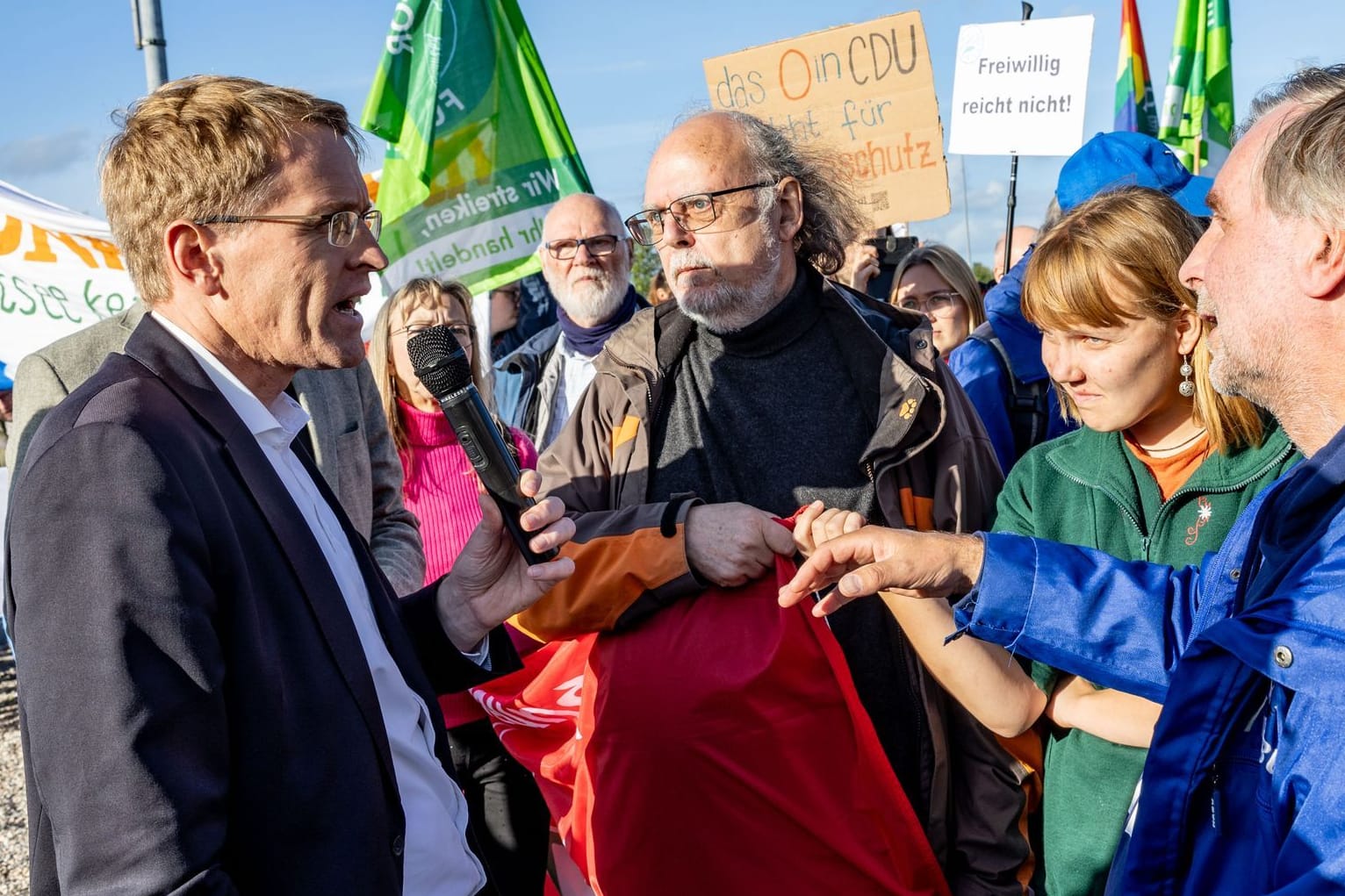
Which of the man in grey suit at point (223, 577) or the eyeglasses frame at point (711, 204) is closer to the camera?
the man in grey suit at point (223, 577)

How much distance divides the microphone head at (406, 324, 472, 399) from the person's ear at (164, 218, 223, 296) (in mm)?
373

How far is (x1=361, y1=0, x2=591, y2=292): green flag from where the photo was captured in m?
5.88

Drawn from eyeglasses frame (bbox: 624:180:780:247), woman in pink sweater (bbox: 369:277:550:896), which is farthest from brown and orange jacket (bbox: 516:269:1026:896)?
woman in pink sweater (bbox: 369:277:550:896)

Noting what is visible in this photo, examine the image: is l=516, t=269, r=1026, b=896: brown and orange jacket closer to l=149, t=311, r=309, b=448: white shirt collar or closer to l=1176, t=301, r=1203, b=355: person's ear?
l=1176, t=301, r=1203, b=355: person's ear

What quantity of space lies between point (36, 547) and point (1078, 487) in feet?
6.70

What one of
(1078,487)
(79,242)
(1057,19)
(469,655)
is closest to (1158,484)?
(1078,487)

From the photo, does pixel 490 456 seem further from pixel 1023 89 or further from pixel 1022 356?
pixel 1023 89

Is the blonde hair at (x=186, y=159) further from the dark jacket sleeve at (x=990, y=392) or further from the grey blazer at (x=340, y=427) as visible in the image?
the dark jacket sleeve at (x=990, y=392)

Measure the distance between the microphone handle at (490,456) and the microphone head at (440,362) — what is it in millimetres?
21

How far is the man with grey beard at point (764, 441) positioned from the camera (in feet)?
8.39

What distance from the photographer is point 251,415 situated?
6.28ft

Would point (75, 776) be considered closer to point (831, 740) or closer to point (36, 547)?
point (36, 547)

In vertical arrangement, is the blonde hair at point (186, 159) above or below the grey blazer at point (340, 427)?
above

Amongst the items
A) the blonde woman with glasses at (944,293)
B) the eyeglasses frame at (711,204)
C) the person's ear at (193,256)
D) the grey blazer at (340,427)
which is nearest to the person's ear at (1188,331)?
the eyeglasses frame at (711,204)
